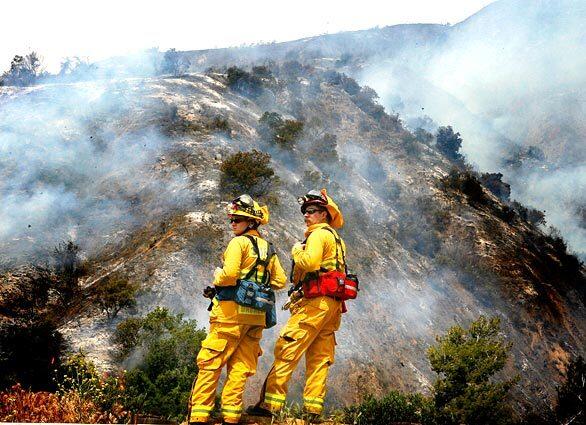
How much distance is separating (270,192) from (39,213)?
7895mm

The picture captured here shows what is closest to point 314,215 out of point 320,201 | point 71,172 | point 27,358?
point 320,201

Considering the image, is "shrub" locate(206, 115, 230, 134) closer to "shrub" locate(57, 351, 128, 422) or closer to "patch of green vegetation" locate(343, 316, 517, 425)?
"patch of green vegetation" locate(343, 316, 517, 425)

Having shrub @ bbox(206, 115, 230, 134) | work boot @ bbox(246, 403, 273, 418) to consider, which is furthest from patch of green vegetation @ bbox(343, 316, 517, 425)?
shrub @ bbox(206, 115, 230, 134)

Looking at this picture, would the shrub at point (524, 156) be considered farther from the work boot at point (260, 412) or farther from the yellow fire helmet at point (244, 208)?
the work boot at point (260, 412)

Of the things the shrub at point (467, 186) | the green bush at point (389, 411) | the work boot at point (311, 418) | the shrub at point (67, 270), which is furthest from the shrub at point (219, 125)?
the work boot at point (311, 418)

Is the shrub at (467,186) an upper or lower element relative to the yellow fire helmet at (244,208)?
lower

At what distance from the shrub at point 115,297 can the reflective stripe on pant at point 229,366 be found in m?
6.23

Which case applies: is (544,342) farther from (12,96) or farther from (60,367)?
(12,96)

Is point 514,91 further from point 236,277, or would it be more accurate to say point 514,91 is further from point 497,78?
point 236,277

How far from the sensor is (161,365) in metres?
7.51

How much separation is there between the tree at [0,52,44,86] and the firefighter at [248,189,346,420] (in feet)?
106

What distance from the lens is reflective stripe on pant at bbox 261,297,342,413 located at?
5.06 meters

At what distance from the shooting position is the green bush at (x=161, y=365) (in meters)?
6.61

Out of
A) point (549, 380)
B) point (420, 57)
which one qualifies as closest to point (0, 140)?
point (549, 380)
